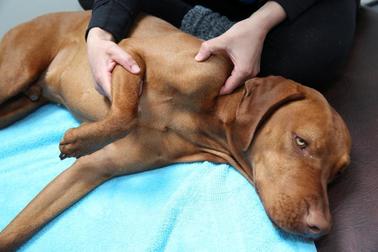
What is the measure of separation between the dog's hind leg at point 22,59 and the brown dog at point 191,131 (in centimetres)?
15

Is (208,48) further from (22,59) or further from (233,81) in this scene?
(22,59)

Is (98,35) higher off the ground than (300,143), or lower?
higher

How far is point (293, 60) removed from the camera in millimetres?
1898

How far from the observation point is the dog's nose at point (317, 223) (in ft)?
4.59

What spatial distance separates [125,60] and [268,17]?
0.59 m

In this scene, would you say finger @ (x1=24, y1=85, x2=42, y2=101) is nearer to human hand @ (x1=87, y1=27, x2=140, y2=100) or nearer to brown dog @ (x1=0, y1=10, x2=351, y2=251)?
brown dog @ (x1=0, y1=10, x2=351, y2=251)

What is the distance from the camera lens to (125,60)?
1707mm

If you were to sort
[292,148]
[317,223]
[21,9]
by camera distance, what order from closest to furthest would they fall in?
[317,223], [292,148], [21,9]

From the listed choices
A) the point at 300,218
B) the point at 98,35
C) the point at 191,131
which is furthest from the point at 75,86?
the point at 300,218

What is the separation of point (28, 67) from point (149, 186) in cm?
86

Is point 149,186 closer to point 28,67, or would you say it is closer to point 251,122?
point 251,122

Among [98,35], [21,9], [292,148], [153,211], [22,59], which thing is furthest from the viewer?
[21,9]

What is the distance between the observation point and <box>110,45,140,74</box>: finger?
66.7 inches

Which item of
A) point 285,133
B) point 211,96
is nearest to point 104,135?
point 211,96
